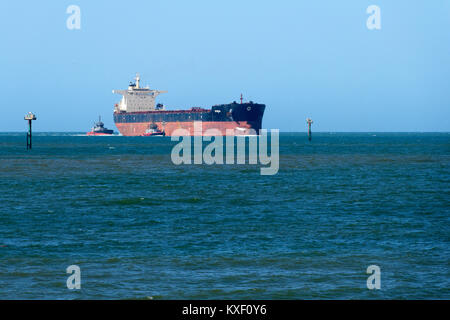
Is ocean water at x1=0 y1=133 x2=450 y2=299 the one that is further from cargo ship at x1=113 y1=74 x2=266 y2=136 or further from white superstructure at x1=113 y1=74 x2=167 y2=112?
white superstructure at x1=113 y1=74 x2=167 y2=112

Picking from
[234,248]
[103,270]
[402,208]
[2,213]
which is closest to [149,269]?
[103,270]

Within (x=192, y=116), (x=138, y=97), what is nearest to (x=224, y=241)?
(x=192, y=116)

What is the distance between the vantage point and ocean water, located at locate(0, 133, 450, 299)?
52.2 ft

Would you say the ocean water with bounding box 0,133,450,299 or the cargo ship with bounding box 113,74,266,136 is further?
the cargo ship with bounding box 113,74,266,136

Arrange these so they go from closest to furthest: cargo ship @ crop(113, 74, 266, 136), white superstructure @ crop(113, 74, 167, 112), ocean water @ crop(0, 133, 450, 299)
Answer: ocean water @ crop(0, 133, 450, 299) → cargo ship @ crop(113, 74, 266, 136) → white superstructure @ crop(113, 74, 167, 112)

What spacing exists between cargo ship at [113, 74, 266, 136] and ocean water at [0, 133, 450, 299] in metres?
122

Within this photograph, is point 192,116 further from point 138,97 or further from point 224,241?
point 224,241

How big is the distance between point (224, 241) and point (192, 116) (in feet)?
A: 491

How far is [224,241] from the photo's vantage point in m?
21.7

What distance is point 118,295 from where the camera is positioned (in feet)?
49.5

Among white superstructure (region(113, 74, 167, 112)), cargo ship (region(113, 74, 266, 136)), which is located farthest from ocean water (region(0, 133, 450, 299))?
white superstructure (region(113, 74, 167, 112))

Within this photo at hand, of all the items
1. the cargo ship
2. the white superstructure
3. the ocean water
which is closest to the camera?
the ocean water

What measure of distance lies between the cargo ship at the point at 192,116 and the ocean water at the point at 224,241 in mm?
122239

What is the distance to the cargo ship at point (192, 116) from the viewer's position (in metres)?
164
